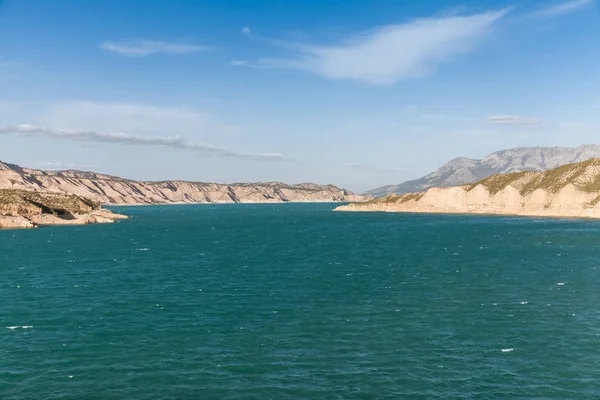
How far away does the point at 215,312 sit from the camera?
42844 mm

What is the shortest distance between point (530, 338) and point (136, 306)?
3400 cm

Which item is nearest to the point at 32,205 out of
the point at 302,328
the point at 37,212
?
the point at 37,212

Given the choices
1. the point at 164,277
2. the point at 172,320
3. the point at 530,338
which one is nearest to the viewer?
the point at 530,338

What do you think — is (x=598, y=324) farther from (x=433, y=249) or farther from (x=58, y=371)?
(x=433, y=249)

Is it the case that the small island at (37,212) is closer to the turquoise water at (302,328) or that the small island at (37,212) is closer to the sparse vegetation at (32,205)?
the sparse vegetation at (32,205)

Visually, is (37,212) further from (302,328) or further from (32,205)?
(302,328)

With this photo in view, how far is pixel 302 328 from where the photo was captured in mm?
37656

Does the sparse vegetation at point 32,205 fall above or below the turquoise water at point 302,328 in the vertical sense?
above

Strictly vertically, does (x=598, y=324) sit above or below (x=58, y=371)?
above

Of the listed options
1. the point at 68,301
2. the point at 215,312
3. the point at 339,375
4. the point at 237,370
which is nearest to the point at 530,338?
the point at 339,375

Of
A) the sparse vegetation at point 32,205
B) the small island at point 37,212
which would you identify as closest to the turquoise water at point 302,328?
the small island at point 37,212

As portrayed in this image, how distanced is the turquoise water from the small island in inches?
3719

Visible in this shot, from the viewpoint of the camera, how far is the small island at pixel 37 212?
155 meters

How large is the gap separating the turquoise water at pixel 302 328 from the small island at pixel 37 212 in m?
94.5
